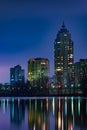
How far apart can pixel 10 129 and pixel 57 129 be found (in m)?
3.97

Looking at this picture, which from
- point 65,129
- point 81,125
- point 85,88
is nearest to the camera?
point 65,129

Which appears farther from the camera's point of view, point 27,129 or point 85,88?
point 85,88

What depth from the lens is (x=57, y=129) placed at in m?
36.5

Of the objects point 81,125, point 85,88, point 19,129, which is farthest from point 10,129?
point 85,88

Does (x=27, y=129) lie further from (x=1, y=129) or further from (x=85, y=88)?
(x=85, y=88)

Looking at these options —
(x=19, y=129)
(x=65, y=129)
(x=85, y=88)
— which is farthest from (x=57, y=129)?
(x=85, y=88)

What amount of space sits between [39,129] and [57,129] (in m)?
1.43

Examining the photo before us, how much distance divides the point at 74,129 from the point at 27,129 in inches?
148

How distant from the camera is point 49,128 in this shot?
37.8 m

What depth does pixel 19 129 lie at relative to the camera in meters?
37.7

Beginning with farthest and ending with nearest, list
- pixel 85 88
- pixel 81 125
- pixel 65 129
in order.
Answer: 1. pixel 85 88
2. pixel 81 125
3. pixel 65 129

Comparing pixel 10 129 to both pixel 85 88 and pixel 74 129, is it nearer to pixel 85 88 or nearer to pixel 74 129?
pixel 74 129

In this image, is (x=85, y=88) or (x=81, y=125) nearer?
(x=81, y=125)

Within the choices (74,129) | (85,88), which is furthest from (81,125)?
(85,88)
